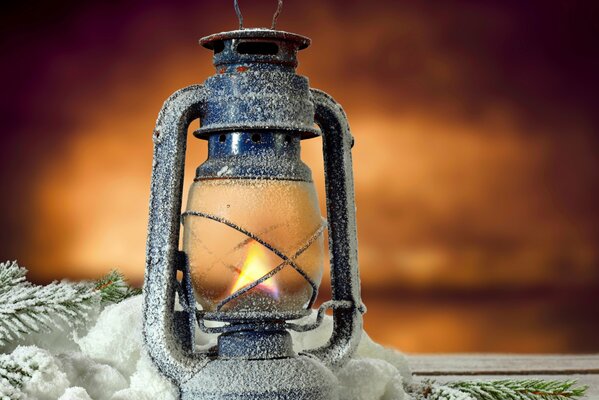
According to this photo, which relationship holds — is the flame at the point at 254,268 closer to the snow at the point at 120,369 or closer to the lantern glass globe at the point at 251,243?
the lantern glass globe at the point at 251,243

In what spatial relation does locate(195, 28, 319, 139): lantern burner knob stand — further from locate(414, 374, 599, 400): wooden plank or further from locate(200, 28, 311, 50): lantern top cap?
locate(414, 374, 599, 400): wooden plank

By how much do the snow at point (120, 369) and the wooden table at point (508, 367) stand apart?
0.26 metres

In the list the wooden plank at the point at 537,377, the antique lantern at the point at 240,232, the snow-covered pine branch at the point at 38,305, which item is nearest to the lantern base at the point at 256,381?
the antique lantern at the point at 240,232

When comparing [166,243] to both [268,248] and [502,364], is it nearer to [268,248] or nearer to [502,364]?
[268,248]

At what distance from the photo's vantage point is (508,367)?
1.63 m

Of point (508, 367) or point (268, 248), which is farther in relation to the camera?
point (508, 367)

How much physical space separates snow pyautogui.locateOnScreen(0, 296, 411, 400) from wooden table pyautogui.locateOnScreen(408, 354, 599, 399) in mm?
259

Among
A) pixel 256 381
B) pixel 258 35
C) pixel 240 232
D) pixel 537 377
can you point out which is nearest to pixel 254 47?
pixel 258 35

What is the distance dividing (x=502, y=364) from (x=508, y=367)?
4cm

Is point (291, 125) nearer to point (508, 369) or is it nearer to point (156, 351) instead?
point (156, 351)

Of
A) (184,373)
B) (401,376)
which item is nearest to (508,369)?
(401,376)

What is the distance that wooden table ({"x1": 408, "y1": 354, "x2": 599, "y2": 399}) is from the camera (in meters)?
1.52

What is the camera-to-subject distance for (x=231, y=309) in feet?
3.52

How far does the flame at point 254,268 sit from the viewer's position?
1.05 metres
